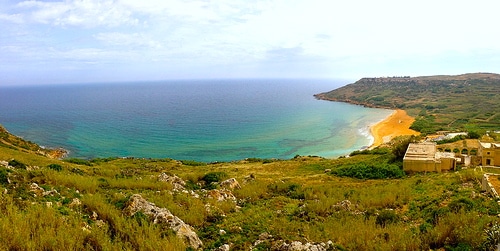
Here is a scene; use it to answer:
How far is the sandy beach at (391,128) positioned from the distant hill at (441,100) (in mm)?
3192

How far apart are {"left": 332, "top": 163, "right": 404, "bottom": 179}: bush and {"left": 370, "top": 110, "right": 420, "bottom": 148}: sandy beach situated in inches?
1600

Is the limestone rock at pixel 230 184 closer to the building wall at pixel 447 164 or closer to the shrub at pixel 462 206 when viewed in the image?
the shrub at pixel 462 206

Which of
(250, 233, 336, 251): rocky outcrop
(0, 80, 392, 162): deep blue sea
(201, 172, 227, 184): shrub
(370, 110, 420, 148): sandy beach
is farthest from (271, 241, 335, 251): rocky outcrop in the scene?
(370, 110, 420, 148): sandy beach

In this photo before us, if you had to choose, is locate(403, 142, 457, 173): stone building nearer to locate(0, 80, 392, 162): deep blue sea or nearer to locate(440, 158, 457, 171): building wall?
locate(440, 158, 457, 171): building wall

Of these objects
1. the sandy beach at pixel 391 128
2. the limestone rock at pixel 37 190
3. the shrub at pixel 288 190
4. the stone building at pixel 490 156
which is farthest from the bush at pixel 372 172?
the sandy beach at pixel 391 128

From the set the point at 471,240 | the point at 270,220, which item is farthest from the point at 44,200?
the point at 471,240

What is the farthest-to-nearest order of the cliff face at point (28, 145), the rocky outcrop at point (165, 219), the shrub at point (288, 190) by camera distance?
the cliff face at point (28, 145) → the shrub at point (288, 190) → the rocky outcrop at point (165, 219)

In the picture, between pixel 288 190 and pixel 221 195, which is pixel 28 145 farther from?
pixel 288 190

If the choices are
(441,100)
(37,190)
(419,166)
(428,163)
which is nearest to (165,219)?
(37,190)

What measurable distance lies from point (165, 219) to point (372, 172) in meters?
26.2

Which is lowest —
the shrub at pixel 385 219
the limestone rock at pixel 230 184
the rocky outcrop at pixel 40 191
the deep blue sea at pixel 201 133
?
the deep blue sea at pixel 201 133

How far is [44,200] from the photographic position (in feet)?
39.6

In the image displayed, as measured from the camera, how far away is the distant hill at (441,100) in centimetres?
9056

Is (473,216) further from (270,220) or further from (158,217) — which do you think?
(158,217)
